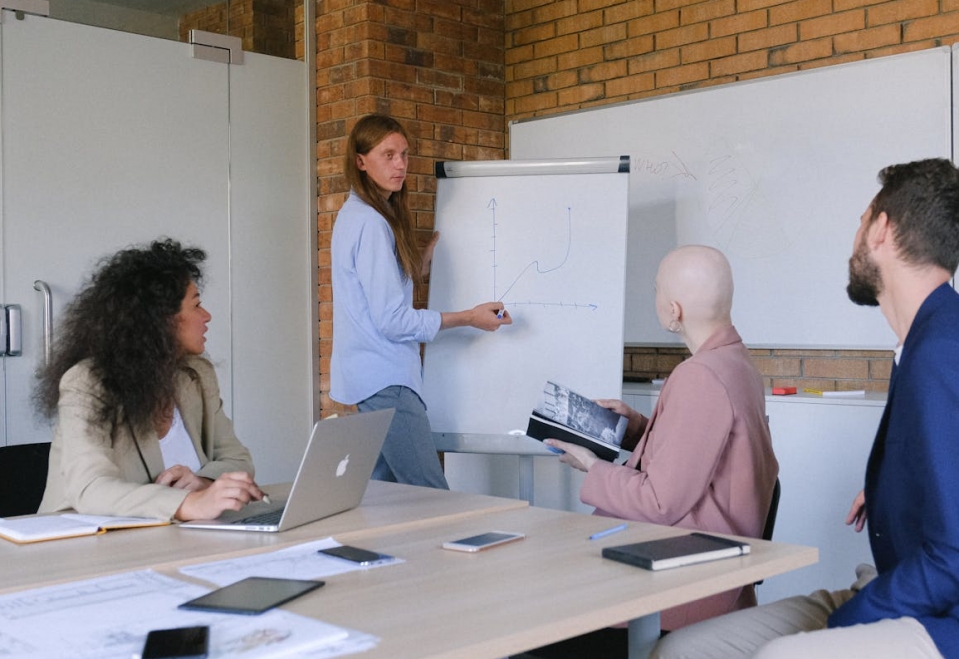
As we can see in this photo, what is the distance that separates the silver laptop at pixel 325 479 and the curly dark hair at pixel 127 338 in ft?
1.07

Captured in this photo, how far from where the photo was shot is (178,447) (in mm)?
2447

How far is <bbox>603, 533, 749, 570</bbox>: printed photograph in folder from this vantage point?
1659mm

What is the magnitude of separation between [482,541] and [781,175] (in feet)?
8.53

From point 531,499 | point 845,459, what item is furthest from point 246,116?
point 845,459

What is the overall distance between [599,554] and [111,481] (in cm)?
101

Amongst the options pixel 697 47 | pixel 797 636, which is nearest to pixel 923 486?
pixel 797 636

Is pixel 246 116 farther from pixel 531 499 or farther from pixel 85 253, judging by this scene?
pixel 531 499

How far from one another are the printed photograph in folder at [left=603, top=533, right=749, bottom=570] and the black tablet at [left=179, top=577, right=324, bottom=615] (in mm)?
495

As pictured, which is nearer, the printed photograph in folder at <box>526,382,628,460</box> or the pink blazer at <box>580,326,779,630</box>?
the pink blazer at <box>580,326,779,630</box>

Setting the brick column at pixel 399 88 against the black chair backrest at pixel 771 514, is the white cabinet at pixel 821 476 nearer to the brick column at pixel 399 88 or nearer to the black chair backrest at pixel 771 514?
the black chair backrest at pixel 771 514

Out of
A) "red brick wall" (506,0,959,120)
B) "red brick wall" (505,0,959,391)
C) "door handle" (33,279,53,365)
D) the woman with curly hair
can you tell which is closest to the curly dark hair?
the woman with curly hair

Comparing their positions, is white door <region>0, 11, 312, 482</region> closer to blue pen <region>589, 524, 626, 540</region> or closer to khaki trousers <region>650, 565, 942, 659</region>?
blue pen <region>589, 524, 626, 540</region>

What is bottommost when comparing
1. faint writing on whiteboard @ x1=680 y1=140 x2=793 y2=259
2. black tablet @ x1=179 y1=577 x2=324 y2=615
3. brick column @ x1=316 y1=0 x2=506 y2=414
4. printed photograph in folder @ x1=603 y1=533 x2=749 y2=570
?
Answer: printed photograph in folder @ x1=603 y1=533 x2=749 y2=570

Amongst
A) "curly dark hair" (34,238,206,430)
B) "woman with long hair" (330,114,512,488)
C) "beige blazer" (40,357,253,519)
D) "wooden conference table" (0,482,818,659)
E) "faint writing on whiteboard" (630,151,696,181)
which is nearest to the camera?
"wooden conference table" (0,482,818,659)
